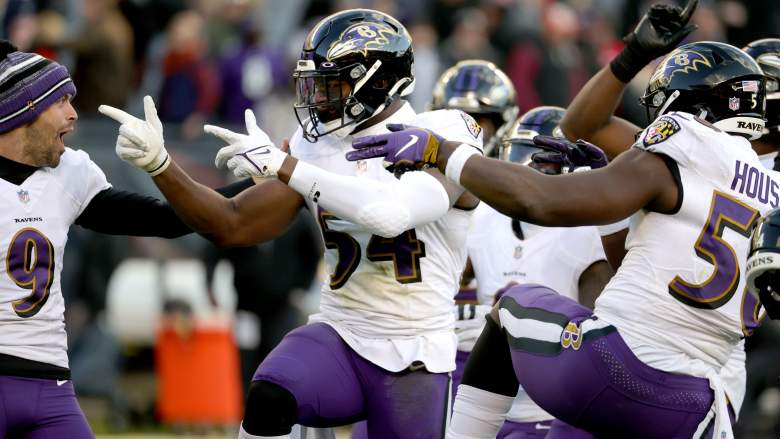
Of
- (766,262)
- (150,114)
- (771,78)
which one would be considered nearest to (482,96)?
(771,78)

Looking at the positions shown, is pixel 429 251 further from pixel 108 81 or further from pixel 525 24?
pixel 525 24

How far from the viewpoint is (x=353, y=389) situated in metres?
5.16

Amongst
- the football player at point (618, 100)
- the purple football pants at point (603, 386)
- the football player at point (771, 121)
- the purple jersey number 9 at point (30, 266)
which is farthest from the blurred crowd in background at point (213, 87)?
the purple football pants at point (603, 386)

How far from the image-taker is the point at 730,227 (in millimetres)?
4551

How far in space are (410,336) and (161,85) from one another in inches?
281

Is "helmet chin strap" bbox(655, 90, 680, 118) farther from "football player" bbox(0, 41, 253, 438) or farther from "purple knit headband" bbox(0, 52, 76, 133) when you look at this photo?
"purple knit headband" bbox(0, 52, 76, 133)

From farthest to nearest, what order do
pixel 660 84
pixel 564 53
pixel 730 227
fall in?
1. pixel 564 53
2. pixel 660 84
3. pixel 730 227

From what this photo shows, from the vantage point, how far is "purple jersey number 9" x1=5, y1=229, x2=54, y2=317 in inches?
197

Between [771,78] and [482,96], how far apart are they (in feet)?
5.01

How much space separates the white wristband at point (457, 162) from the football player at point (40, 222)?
125 centimetres

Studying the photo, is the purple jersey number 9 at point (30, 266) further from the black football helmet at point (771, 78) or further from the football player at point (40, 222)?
the black football helmet at point (771, 78)

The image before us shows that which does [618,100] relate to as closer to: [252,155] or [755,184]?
[755,184]

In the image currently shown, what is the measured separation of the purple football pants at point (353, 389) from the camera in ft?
16.6

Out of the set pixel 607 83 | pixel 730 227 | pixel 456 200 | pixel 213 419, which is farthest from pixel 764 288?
pixel 213 419
